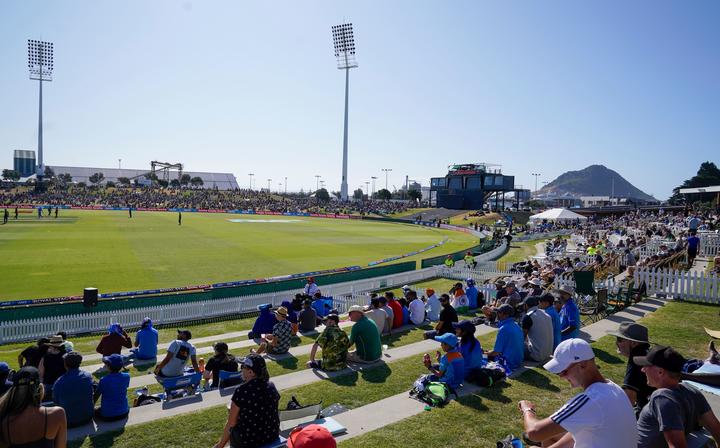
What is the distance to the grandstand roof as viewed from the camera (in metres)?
166

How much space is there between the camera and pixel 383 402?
766 centimetres

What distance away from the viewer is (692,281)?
51.9 feet

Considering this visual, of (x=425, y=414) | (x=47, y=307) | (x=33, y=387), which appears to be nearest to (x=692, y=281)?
(x=425, y=414)

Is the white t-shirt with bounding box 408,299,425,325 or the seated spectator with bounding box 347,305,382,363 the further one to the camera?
the white t-shirt with bounding box 408,299,425,325

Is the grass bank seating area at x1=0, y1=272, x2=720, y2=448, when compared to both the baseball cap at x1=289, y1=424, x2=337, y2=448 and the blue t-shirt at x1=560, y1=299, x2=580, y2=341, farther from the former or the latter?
the baseball cap at x1=289, y1=424, x2=337, y2=448

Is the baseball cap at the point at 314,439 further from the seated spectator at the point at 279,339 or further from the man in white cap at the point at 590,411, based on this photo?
the seated spectator at the point at 279,339

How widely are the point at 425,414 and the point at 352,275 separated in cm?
1568

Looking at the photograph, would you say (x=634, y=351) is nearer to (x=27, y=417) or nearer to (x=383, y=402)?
(x=383, y=402)

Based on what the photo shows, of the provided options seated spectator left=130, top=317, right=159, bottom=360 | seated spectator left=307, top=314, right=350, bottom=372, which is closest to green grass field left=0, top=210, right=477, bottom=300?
seated spectator left=130, top=317, right=159, bottom=360

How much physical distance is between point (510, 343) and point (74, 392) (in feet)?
24.0

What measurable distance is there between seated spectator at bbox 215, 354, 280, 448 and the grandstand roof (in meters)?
165

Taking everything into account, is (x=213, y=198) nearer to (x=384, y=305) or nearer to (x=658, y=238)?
(x=658, y=238)

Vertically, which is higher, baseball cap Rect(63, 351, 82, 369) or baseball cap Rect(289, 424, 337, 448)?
baseball cap Rect(289, 424, 337, 448)

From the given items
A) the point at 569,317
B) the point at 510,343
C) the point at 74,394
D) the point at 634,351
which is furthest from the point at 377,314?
the point at 634,351
